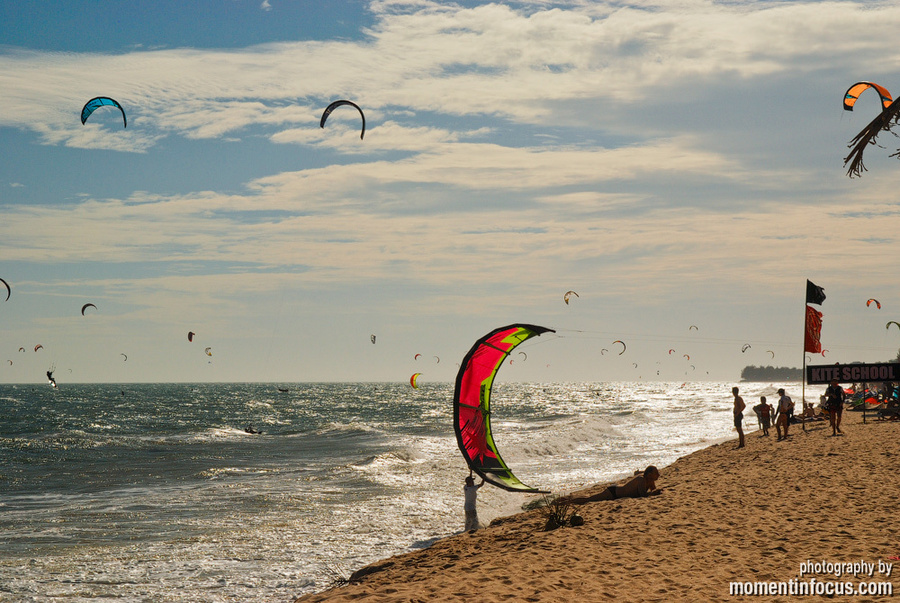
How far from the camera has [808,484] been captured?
10.5m

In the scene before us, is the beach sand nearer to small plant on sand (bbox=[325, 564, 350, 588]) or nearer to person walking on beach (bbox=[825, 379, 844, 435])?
small plant on sand (bbox=[325, 564, 350, 588])

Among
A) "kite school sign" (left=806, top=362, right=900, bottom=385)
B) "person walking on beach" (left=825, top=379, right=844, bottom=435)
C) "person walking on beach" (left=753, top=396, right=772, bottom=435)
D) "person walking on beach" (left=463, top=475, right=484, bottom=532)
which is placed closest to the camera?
"person walking on beach" (left=463, top=475, right=484, bottom=532)

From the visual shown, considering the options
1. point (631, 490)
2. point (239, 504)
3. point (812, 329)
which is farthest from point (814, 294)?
point (239, 504)

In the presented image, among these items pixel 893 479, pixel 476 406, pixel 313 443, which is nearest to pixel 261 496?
pixel 476 406

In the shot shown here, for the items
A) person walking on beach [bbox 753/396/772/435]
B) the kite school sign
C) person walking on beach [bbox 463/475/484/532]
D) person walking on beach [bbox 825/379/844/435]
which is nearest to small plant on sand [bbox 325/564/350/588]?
person walking on beach [bbox 463/475/484/532]

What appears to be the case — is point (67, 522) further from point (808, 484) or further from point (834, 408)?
point (834, 408)

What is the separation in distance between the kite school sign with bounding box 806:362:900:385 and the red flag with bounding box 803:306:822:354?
109cm

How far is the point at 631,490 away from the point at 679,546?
3.53m

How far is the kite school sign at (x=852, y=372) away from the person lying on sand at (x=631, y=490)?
11290 mm

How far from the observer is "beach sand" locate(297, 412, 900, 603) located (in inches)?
252

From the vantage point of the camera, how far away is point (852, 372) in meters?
20.1

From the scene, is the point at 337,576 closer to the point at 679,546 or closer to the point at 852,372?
the point at 679,546

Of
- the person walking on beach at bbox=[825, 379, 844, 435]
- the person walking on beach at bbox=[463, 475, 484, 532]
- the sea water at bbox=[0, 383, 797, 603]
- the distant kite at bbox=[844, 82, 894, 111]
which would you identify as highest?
the distant kite at bbox=[844, 82, 894, 111]

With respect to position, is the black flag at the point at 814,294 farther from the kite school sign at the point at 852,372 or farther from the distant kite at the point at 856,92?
the distant kite at the point at 856,92
